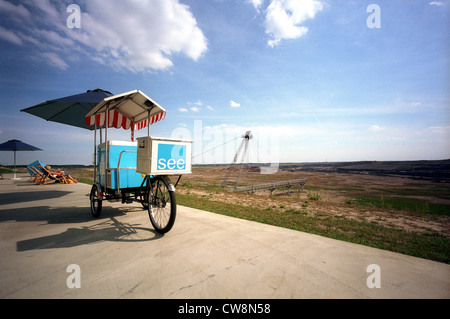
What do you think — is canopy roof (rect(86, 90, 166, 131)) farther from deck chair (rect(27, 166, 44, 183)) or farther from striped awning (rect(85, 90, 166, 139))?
deck chair (rect(27, 166, 44, 183))

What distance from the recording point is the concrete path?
6.73 ft

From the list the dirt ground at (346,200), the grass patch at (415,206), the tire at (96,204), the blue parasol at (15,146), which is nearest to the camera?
the tire at (96,204)

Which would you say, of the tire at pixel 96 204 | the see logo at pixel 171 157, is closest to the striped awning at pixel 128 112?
the see logo at pixel 171 157

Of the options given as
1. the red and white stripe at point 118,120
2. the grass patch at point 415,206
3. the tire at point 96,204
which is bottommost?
the grass patch at point 415,206

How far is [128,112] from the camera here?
212 inches

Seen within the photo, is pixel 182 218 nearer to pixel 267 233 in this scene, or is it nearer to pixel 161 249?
pixel 161 249

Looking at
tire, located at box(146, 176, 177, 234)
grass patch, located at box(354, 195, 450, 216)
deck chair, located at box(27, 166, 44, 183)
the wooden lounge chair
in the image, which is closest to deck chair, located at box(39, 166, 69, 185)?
the wooden lounge chair

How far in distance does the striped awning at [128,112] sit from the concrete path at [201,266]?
273cm

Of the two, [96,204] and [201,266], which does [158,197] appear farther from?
[96,204]

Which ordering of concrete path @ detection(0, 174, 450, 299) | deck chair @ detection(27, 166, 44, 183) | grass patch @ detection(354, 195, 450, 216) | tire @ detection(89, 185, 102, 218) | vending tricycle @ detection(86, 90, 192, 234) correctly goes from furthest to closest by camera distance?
deck chair @ detection(27, 166, 44, 183) → grass patch @ detection(354, 195, 450, 216) → tire @ detection(89, 185, 102, 218) → vending tricycle @ detection(86, 90, 192, 234) → concrete path @ detection(0, 174, 450, 299)

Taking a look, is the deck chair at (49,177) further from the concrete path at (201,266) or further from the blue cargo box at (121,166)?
the blue cargo box at (121,166)

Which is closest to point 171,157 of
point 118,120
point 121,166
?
point 121,166

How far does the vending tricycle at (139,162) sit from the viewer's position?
372 cm
